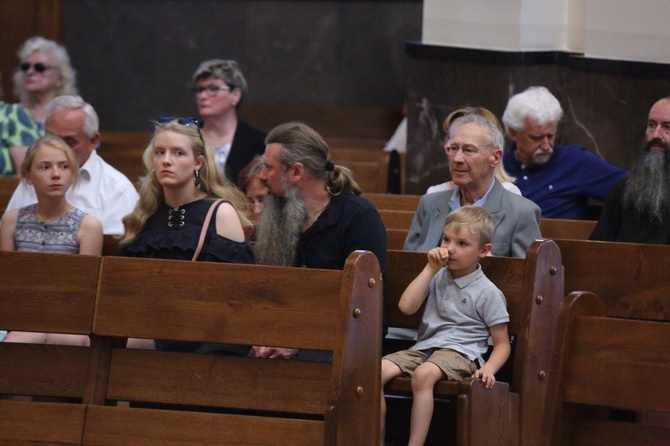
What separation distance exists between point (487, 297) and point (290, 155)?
105 cm

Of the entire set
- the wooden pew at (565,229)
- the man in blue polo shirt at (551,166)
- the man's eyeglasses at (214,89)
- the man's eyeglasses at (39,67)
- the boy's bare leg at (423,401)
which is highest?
the man's eyeglasses at (39,67)

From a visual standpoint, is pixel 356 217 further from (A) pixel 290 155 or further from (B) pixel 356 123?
(B) pixel 356 123

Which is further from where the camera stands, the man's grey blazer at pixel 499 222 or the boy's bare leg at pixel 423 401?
the man's grey blazer at pixel 499 222

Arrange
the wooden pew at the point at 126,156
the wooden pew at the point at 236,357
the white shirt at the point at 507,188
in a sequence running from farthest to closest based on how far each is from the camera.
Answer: the wooden pew at the point at 126,156
the white shirt at the point at 507,188
the wooden pew at the point at 236,357

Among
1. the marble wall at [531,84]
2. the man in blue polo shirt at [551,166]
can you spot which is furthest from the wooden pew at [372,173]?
the man in blue polo shirt at [551,166]

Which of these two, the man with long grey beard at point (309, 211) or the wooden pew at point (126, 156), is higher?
the wooden pew at point (126, 156)

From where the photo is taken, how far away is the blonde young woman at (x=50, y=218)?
5.18 metres

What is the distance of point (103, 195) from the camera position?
602 centimetres

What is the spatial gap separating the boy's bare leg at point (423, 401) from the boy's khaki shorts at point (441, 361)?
0.15ft

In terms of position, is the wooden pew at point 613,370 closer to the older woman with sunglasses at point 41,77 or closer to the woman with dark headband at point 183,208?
the woman with dark headband at point 183,208

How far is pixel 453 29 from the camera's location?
712 centimetres

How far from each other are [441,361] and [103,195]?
234cm

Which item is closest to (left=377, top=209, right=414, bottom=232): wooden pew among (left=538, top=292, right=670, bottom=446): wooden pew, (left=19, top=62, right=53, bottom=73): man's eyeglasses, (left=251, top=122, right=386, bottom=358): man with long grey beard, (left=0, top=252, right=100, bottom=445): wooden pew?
(left=251, top=122, right=386, bottom=358): man with long grey beard

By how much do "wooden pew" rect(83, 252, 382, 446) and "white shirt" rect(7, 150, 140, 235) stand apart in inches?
67.1
